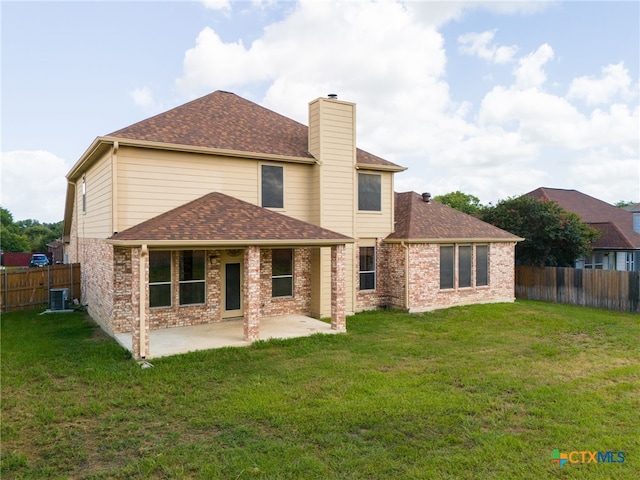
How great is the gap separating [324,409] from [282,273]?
25.0 ft

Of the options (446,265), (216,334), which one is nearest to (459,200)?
(446,265)

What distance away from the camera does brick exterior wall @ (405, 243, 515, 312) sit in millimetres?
14672

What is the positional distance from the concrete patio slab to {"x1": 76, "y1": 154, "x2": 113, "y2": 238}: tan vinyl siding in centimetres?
310

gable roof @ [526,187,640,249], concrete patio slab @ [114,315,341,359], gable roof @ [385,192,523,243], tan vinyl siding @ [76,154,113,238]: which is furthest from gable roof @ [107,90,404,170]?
gable roof @ [526,187,640,249]

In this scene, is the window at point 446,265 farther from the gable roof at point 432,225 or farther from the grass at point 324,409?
the grass at point 324,409

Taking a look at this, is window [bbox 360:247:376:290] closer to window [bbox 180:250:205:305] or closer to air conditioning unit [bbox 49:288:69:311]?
window [bbox 180:250:205:305]

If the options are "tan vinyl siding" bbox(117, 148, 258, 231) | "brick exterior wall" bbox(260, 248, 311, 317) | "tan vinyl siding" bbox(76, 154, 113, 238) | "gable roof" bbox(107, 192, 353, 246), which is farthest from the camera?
"brick exterior wall" bbox(260, 248, 311, 317)

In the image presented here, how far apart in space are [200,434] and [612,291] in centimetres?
1685

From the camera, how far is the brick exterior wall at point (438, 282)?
14.7m

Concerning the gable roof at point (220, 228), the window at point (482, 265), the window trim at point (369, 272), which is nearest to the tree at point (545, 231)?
the window at point (482, 265)

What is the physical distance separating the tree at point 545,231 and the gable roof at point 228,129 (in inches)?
326

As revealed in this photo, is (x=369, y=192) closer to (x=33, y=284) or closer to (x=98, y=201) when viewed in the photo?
(x=98, y=201)

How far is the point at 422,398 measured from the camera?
645cm

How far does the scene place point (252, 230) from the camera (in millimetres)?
10344
